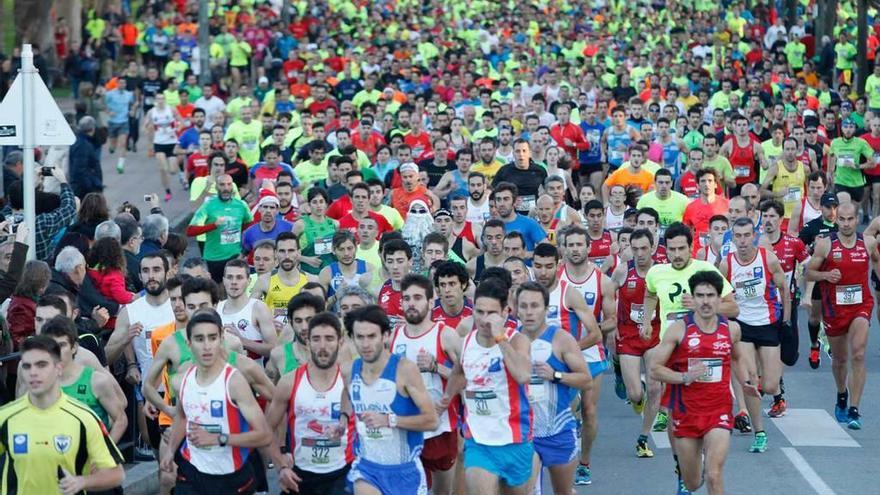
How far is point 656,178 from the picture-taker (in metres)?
19.4

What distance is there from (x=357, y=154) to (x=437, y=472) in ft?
34.5

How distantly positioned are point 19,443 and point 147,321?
3.61m

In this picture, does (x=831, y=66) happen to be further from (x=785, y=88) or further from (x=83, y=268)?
(x=83, y=268)

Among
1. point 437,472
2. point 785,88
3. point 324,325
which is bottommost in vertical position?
point 437,472

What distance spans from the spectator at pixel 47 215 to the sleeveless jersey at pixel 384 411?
19.7ft

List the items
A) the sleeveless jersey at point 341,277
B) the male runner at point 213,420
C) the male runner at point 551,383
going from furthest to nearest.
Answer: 1. the sleeveless jersey at point 341,277
2. the male runner at point 551,383
3. the male runner at point 213,420

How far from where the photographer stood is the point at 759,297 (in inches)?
597

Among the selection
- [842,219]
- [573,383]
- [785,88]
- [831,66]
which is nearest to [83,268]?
[573,383]

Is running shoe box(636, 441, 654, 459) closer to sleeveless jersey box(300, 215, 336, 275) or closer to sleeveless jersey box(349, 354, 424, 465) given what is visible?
sleeveless jersey box(349, 354, 424, 465)

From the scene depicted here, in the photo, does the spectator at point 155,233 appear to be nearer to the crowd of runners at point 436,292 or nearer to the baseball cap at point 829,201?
the crowd of runners at point 436,292

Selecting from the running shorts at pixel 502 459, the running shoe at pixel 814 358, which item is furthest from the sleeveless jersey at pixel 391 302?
the running shoe at pixel 814 358

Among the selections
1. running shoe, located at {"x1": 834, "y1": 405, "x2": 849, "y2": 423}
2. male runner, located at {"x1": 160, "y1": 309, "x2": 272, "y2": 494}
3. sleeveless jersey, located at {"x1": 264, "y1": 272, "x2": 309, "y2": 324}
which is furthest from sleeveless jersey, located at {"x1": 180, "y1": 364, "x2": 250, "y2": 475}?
running shoe, located at {"x1": 834, "y1": 405, "x2": 849, "y2": 423}

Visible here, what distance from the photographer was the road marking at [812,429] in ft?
48.4

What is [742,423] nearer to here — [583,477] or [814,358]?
[583,477]
